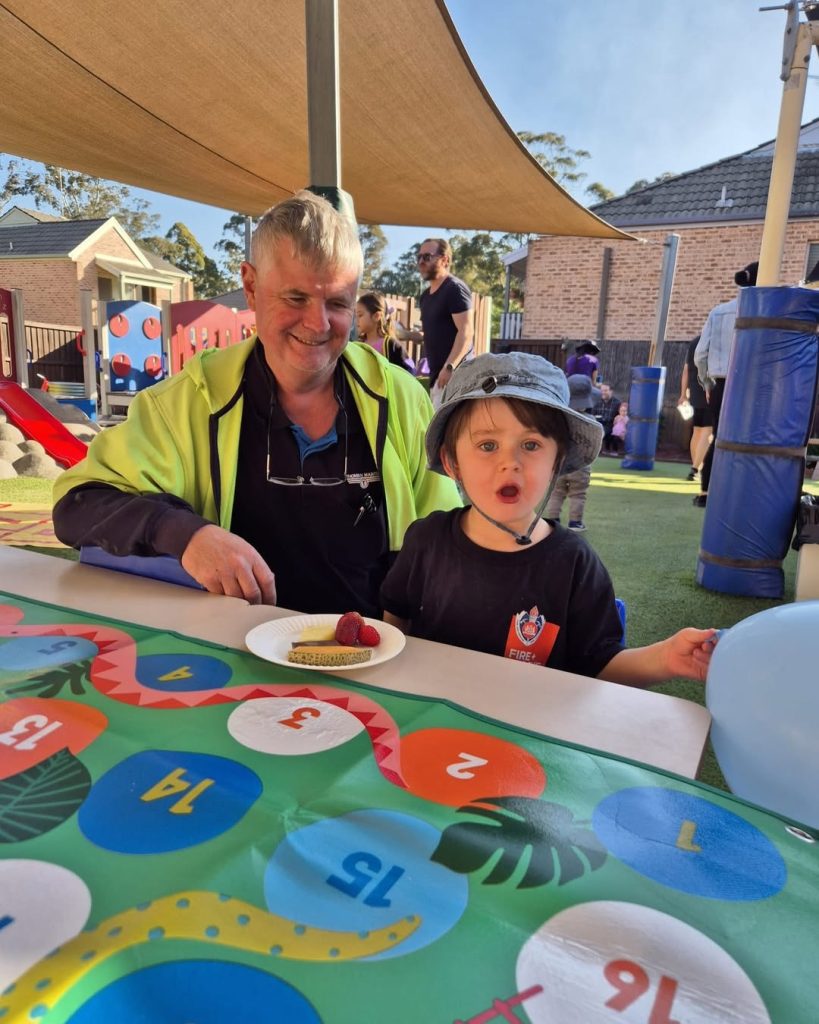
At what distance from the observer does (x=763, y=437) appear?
3.39m

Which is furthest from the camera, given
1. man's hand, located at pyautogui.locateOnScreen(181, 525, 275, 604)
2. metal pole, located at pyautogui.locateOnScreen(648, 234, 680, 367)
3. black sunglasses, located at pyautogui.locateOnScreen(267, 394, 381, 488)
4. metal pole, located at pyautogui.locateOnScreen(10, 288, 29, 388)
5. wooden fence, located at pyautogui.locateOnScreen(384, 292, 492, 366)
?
wooden fence, located at pyautogui.locateOnScreen(384, 292, 492, 366)

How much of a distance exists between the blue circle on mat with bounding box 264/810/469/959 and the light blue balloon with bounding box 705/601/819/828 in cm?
41

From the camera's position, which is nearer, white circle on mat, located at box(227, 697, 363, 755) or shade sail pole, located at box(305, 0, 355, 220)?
white circle on mat, located at box(227, 697, 363, 755)

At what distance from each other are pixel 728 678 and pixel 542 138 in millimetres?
40235

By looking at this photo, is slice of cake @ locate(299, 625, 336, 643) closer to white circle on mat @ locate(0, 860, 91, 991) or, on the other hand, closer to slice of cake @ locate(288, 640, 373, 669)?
slice of cake @ locate(288, 640, 373, 669)

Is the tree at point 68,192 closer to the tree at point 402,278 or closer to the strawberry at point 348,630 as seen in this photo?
the tree at point 402,278

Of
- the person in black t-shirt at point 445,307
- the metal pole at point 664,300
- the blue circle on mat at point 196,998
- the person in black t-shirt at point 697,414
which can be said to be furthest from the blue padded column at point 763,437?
the metal pole at point 664,300

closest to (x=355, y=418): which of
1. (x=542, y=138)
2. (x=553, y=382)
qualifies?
(x=553, y=382)

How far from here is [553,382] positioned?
1.28 m

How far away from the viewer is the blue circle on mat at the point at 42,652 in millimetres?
919

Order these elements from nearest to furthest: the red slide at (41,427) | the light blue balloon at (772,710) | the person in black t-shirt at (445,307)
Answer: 1. the light blue balloon at (772,710)
2. the person in black t-shirt at (445,307)
3. the red slide at (41,427)

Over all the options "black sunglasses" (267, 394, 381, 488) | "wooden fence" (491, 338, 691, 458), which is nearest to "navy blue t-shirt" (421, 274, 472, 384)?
"black sunglasses" (267, 394, 381, 488)

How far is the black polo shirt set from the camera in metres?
1.56

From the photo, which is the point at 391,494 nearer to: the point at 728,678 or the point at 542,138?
the point at 728,678
